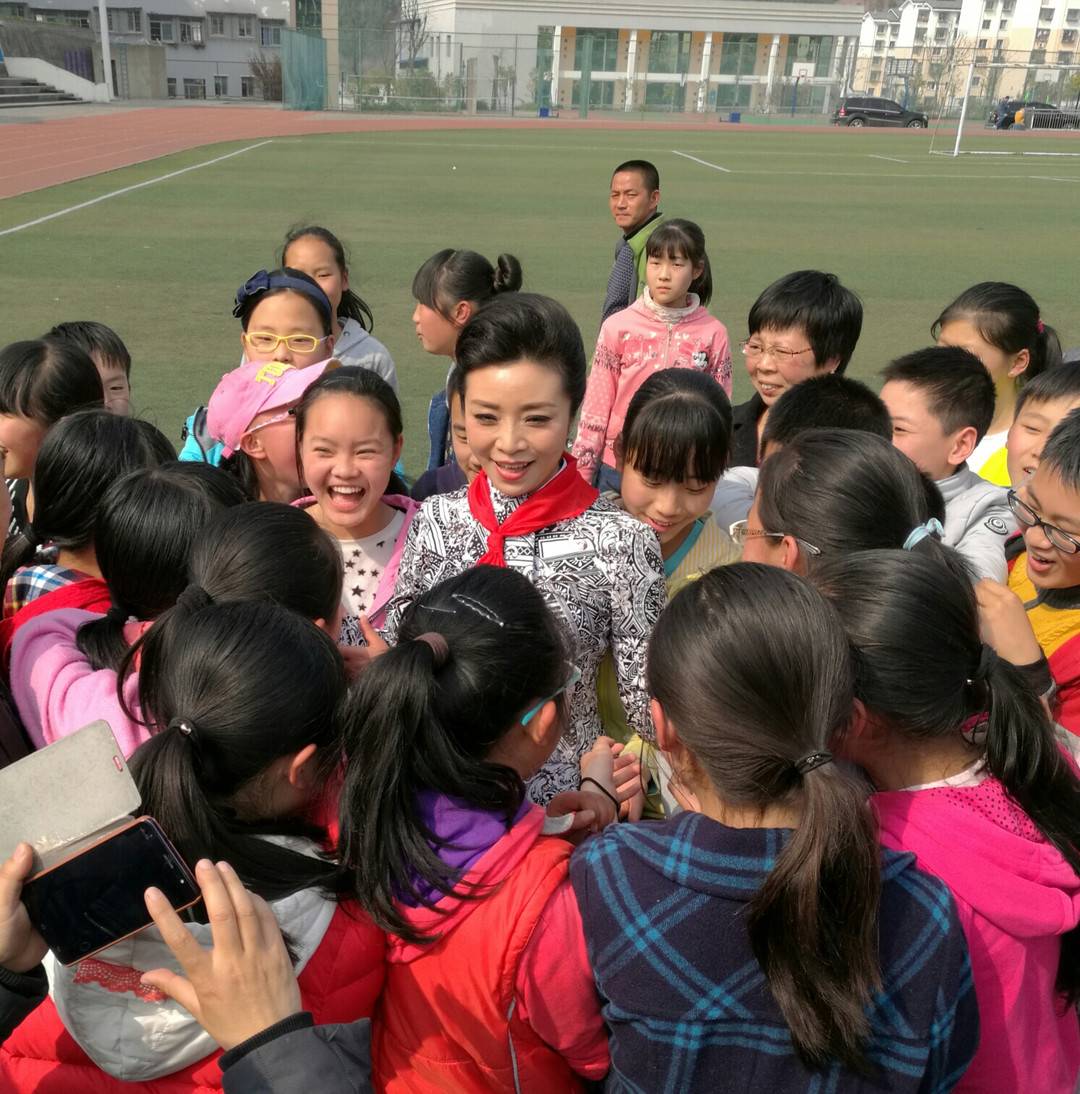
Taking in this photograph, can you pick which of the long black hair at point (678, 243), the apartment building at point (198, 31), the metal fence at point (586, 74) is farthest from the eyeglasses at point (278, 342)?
the apartment building at point (198, 31)

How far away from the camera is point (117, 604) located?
2.09 metres

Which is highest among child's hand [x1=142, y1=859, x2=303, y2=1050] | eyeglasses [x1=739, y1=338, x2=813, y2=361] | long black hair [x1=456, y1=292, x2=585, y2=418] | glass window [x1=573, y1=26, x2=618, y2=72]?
glass window [x1=573, y1=26, x2=618, y2=72]

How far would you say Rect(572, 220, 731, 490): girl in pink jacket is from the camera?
4406 millimetres

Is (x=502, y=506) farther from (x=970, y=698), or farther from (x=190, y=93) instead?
(x=190, y=93)

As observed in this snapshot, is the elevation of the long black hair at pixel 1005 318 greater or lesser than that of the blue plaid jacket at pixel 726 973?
greater

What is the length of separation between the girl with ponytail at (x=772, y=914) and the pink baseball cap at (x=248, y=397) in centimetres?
192

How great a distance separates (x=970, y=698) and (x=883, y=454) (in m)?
0.71

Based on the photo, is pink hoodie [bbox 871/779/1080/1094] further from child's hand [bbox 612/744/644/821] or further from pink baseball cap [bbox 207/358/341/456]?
pink baseball cap [bbox 207/358/341/456]

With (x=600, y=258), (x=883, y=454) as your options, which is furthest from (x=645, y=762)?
(x=600, y=258)

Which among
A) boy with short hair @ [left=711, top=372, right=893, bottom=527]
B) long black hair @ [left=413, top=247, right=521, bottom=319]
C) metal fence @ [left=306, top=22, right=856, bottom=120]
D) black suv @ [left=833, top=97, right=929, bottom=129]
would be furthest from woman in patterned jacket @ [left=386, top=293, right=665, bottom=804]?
black suv @ [left=833, top=97, right=929, bottom=129]

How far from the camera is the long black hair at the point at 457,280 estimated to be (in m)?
4.01

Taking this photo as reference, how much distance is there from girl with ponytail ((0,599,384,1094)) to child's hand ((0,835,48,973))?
108 millimetres

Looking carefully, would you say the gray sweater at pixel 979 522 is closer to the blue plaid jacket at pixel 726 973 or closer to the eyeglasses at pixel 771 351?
the eyeglasses at pixel 771 351

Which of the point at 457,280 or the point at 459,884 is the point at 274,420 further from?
the point at 459,884
